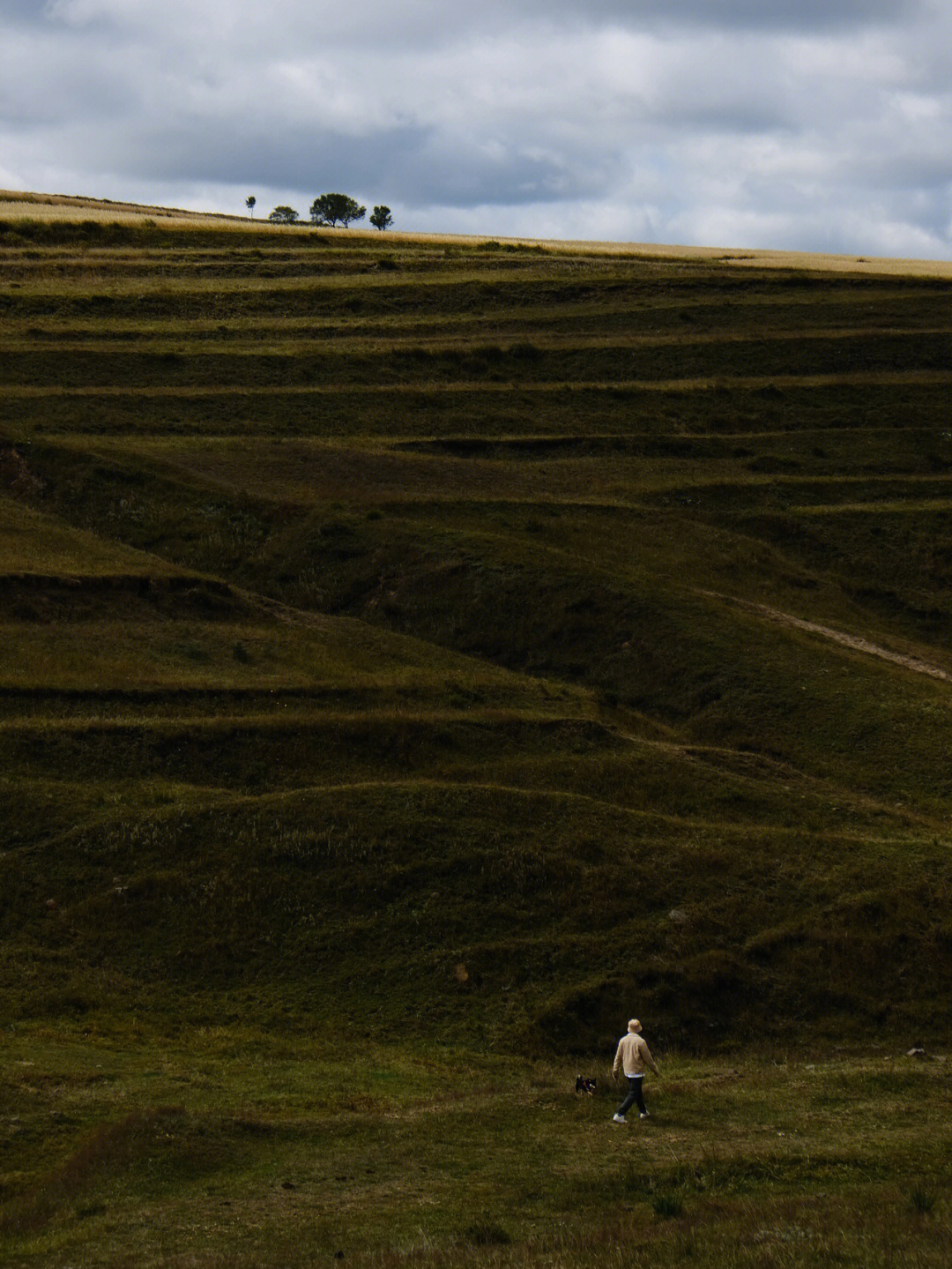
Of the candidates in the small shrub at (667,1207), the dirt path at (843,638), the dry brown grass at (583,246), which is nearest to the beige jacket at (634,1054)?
the small shrub at (667,1207)

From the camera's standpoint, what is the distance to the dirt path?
5697 centimetres

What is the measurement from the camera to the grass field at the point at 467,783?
2198 cm

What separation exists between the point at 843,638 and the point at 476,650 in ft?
48.3

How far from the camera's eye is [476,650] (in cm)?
5516

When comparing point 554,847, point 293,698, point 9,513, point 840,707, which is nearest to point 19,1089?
point 554,847

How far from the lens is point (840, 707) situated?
50062 mm

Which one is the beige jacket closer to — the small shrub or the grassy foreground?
the grassy foreground

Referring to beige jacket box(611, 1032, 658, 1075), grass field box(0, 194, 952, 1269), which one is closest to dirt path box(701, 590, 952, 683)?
grass field box(0, 194, 952, 1269)

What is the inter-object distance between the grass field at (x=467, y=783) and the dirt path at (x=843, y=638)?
297mm

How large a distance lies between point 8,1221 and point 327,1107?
668 cm

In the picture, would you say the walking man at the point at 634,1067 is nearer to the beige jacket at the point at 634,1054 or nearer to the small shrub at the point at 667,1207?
the beige jacket at the point at 634,1054

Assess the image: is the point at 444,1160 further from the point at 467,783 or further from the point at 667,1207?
the point at 467,783

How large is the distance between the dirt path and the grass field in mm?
297

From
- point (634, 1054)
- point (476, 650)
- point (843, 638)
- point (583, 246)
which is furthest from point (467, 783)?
point (583, 246)
